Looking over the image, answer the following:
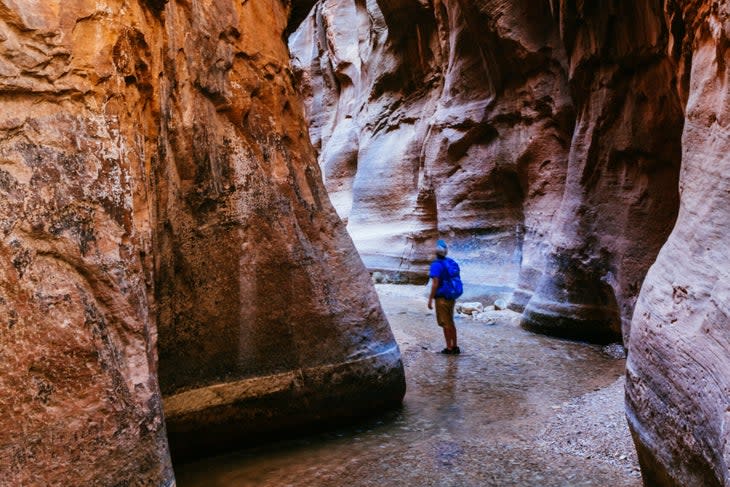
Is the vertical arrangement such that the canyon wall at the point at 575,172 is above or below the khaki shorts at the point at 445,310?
above

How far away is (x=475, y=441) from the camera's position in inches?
173

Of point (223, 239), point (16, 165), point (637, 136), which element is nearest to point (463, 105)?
point (637, 136)

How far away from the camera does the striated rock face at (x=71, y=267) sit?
7.91ft

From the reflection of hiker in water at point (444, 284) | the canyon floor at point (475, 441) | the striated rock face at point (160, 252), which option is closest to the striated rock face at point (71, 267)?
the striated rock face at point (160, 252)

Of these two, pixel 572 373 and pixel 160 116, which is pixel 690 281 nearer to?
pixel 160 116

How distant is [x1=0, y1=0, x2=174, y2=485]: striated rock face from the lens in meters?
2.41

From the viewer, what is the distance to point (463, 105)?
1166 centimetres

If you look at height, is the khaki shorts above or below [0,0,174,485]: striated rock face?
below

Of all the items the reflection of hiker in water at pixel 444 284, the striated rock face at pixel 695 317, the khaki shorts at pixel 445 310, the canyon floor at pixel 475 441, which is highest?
the striated rock face at pixel 695 317

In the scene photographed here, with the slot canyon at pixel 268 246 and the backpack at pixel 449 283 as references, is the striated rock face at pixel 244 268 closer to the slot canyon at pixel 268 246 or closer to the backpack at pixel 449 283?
the slot canyon at pixel 268 246

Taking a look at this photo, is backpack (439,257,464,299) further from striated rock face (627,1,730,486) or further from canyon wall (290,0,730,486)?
striated rock face (627,1,730,486)

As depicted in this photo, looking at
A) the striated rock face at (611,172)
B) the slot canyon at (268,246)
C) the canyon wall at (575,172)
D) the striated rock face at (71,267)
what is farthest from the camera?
the striated rock face at (611,172)

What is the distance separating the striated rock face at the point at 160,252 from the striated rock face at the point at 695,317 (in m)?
2.27

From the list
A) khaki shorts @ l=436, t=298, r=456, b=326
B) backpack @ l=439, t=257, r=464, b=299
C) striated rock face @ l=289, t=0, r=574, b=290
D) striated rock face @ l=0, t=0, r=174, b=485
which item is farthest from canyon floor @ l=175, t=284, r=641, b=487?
striated rock face @ l=289, t=0, r=574, b=290
